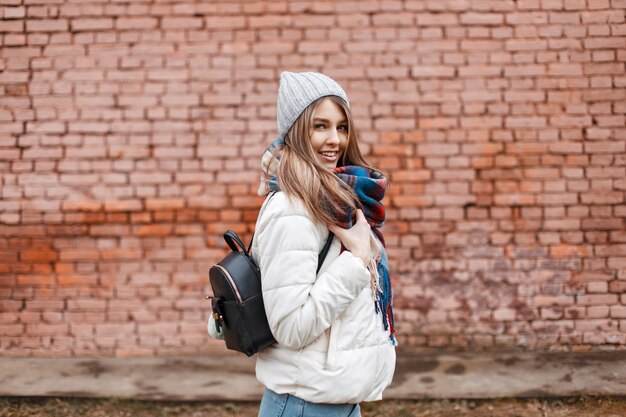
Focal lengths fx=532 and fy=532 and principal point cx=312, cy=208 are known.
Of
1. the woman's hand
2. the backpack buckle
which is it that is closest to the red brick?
the backpack buckle

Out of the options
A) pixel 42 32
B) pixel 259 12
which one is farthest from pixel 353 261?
pixel 42 32

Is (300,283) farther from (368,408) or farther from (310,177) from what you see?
(368,408)

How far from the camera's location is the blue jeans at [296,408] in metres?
1.67

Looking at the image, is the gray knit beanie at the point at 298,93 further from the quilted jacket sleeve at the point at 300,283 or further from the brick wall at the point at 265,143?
the brick wall at the point at 265,143

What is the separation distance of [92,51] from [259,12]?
4.10 feet

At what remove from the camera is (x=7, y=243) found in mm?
3873

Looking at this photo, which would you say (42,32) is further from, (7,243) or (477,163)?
(477,163)

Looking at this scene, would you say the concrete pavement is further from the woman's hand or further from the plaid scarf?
the woman's hand

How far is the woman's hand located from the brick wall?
86.3 inches

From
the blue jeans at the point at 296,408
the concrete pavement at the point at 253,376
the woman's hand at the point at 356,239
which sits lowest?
the concrete pavement at the point at 253,376

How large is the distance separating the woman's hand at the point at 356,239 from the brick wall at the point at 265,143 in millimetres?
2192

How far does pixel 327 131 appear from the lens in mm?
1806

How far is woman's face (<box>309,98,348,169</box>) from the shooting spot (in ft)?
5.87

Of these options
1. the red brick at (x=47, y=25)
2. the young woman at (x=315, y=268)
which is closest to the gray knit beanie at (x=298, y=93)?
the young woman at (x=315, y=268)
